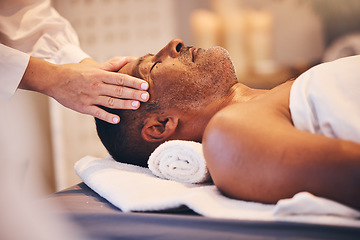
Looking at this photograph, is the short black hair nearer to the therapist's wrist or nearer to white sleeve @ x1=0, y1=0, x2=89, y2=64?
the therapist's wrist

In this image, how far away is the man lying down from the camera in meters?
0.75

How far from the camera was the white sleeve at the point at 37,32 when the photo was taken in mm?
1694

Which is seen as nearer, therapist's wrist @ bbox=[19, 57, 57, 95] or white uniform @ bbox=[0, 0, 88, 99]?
therapist's wrist @ bbox=[19, 57, 57, 95]

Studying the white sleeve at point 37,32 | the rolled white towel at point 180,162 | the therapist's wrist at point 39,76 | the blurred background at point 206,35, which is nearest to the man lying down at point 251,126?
the rolled white towel at point 180,162

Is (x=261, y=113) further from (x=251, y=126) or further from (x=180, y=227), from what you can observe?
(x=180, y=227)

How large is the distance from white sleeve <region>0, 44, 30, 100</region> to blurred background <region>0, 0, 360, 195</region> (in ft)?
7.60

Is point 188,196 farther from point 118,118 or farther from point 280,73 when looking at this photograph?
point 280,73

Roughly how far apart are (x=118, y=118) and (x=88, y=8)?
310 centimetres

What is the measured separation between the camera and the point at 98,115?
4.24 ft

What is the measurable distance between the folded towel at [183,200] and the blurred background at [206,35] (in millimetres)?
2596

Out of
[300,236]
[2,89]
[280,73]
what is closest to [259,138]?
[300,236]

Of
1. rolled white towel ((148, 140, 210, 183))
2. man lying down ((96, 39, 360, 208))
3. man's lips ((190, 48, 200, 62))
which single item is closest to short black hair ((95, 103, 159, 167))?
man lying down ((96, 39, 360, 208))

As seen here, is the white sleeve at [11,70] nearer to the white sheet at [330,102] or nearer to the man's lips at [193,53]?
the man's lips at [193,53]

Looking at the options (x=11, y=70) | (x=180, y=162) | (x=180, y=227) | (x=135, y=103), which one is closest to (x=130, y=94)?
(x=135, y=103)
